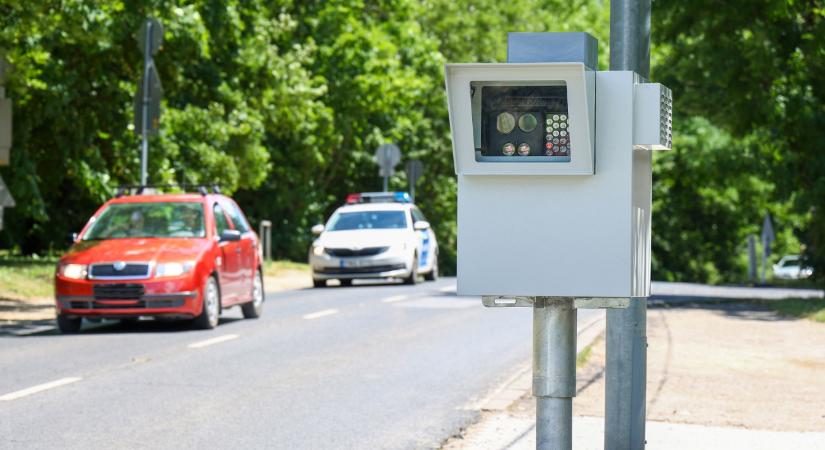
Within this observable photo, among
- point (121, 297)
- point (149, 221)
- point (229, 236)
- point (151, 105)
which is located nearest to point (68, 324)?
point (121, 297)

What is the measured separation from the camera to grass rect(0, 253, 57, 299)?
2230 cm

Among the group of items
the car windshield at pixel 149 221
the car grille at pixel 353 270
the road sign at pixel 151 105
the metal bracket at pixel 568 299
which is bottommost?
the car grille at pixel 353 270

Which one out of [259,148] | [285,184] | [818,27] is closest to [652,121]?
[818,27]

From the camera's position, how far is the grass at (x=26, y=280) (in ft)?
73.2

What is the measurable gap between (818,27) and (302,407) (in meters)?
15.4

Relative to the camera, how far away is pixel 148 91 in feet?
72.8

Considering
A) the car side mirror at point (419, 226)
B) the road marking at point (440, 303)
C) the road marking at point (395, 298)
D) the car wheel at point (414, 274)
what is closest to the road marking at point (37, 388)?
the road marking at point (440, 303)

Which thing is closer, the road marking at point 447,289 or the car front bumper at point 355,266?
the road marking at point 447,289

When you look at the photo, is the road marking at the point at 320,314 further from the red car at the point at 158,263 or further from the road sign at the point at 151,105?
the road sign at the point at 151,105

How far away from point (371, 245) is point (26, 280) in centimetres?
729

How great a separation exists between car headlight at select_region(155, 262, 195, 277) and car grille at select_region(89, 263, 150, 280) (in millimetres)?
129

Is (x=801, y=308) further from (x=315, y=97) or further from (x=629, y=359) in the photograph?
(x=315, y=97)

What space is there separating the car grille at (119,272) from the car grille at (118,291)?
0.32ft

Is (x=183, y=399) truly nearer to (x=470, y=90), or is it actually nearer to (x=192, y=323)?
(x=470, y=90)
